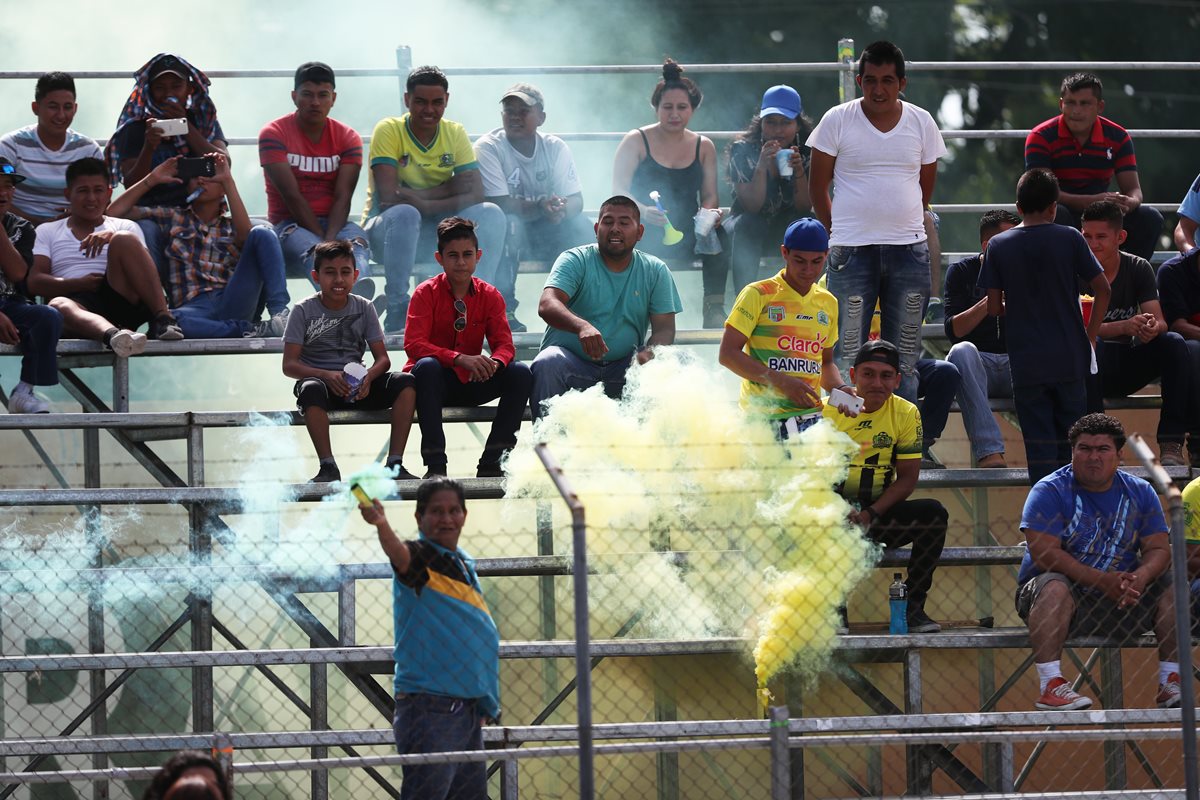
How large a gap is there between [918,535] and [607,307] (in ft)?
6.17

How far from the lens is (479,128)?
14.6 m

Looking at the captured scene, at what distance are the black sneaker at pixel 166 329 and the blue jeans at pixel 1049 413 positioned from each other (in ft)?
13.4

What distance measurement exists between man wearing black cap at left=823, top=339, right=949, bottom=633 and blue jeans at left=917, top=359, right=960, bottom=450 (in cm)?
74

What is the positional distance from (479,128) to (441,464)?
312 inches

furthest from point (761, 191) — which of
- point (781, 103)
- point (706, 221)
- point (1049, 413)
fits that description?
point (1049, 413)

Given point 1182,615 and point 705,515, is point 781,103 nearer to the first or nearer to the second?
point 705,515

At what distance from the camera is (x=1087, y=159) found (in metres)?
8.77

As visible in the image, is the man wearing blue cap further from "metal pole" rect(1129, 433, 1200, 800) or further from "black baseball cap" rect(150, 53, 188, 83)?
"metal pole" rect(1129, 433, 1200, 800)

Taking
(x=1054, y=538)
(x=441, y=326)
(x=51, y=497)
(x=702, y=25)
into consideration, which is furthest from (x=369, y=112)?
(x=1054, y=538)

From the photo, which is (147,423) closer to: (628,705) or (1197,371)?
(628,705)

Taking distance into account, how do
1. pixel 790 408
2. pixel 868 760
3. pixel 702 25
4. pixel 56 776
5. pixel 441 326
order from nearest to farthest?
pixel 56 776 < pixel 790 408 < pixel 441 326 < pixel 868 760 < pixel 702 25

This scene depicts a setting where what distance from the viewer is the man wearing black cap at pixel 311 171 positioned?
8.79 metres

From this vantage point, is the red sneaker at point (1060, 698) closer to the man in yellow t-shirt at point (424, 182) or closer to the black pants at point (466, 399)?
the black pants at point (466, 399)

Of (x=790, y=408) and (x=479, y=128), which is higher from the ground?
(x=479, y=128)
